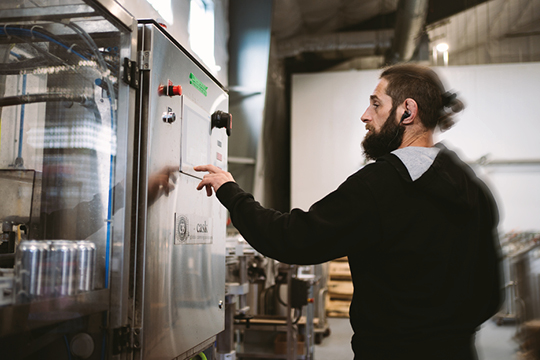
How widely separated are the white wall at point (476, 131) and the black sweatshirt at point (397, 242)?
514 cm

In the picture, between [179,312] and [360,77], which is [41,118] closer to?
[179,312]

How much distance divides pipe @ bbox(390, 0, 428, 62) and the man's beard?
4952 mm

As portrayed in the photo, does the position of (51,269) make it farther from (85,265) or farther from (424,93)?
(424,93)

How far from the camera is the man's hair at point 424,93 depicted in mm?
1306

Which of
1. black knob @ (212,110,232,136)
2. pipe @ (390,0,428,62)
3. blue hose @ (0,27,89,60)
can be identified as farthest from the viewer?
pipe @ (390,0,428,62)

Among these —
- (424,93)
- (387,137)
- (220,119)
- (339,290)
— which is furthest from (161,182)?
(339,290)

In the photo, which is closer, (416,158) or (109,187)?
(416,158)

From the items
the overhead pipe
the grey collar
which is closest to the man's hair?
the grey collar

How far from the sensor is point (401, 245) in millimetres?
1142

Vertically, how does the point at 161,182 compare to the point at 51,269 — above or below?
above

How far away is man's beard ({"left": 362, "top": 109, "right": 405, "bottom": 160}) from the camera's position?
4.27 ft

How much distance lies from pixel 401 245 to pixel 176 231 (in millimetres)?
735

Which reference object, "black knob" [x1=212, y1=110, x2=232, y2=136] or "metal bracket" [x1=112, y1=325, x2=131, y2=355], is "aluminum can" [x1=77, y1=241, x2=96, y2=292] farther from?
"black knob" [x1=212, y1=110, x2=232, y2=136]

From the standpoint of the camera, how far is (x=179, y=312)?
61.1 inches
